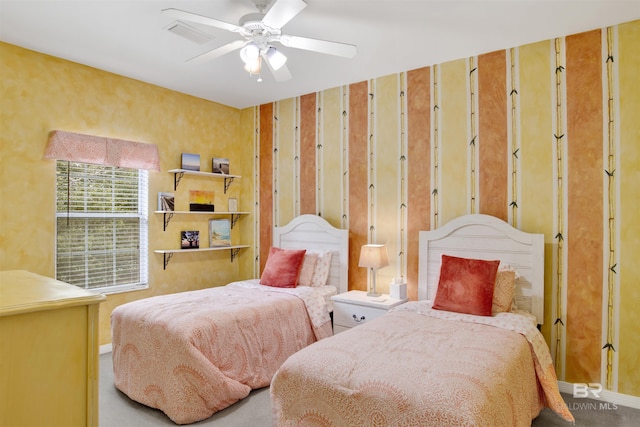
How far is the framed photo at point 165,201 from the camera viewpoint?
4.10 metres

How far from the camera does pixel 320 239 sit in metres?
4.18

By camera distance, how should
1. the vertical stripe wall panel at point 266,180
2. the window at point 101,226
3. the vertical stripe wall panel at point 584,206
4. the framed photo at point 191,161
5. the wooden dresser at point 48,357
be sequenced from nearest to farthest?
1. the wooden dresser at point 48,357
2. the vertical stripe wall panel at point 584,206
3. the window at point 101,226
4. the framed photo at point 191,161
5. the vertical stripe wall panel at point 266,180

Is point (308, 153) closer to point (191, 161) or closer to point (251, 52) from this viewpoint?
point (191, 161)

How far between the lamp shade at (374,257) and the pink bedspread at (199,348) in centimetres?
75

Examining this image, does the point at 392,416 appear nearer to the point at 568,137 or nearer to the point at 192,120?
the point at 568,137

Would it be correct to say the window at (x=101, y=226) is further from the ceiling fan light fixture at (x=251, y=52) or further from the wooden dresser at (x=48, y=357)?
the wooden dresser at (x=48, y=357)

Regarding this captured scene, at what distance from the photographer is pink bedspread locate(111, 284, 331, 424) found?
2.53 m

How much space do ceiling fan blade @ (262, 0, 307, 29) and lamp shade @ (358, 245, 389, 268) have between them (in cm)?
202

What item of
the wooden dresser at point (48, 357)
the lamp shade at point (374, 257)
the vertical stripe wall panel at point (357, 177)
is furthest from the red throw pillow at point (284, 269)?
the wooden dresser at point (48, 357)

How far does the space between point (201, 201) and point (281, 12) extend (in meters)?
2.82

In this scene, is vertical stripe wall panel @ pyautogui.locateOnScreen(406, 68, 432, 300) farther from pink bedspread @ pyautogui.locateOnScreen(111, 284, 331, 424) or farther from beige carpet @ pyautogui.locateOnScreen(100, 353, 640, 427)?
beige carpet @ pyautogui.locateOnScreen(100, 353, 640, 427)

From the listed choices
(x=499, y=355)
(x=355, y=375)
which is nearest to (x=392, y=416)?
(x=355, y=375)

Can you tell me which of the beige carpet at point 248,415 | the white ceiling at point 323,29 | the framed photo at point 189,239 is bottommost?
the beige carpet at point 248,415

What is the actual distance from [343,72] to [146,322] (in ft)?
8.80
